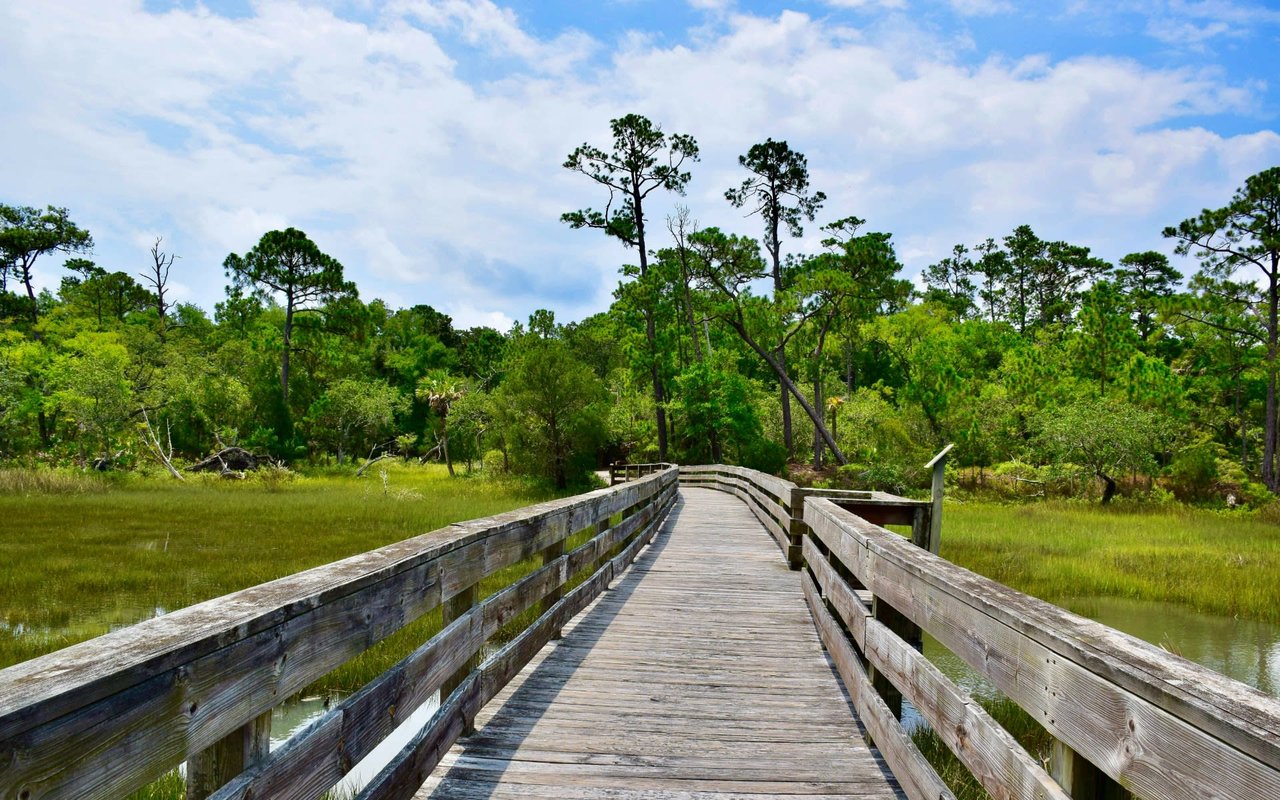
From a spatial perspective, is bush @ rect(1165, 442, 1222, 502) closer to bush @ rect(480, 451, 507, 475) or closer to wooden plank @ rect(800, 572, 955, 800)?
bush @ rect(480, 451, 507, 475)

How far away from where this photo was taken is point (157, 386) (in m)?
36.5

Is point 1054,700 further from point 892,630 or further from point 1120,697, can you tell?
point 892,630

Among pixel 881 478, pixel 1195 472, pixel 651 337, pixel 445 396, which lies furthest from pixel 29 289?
pixel 1195 472

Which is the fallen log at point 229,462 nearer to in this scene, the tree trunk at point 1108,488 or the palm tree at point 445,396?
the palm tree at point 445,396

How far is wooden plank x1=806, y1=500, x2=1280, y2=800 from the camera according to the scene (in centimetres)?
118

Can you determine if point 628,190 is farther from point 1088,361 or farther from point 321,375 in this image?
point 321,375

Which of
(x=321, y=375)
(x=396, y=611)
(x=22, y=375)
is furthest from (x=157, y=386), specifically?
(x=396, y=611)

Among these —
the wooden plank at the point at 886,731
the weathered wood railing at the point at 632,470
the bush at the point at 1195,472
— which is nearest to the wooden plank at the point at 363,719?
the wooden plank at the point at 886,731

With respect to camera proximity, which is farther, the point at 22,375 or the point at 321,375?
the point at 321,375

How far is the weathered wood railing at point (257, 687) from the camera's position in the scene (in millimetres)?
1175

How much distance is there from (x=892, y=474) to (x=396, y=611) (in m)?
29.6

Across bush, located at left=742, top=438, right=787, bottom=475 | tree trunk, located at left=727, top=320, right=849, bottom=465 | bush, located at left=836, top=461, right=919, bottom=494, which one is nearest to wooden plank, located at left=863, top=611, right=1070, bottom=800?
bush, located at left=836, top=461, right=919, bottom=494

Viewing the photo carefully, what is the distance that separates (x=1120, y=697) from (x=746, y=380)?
36328mm

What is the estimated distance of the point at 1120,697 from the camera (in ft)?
4.82
